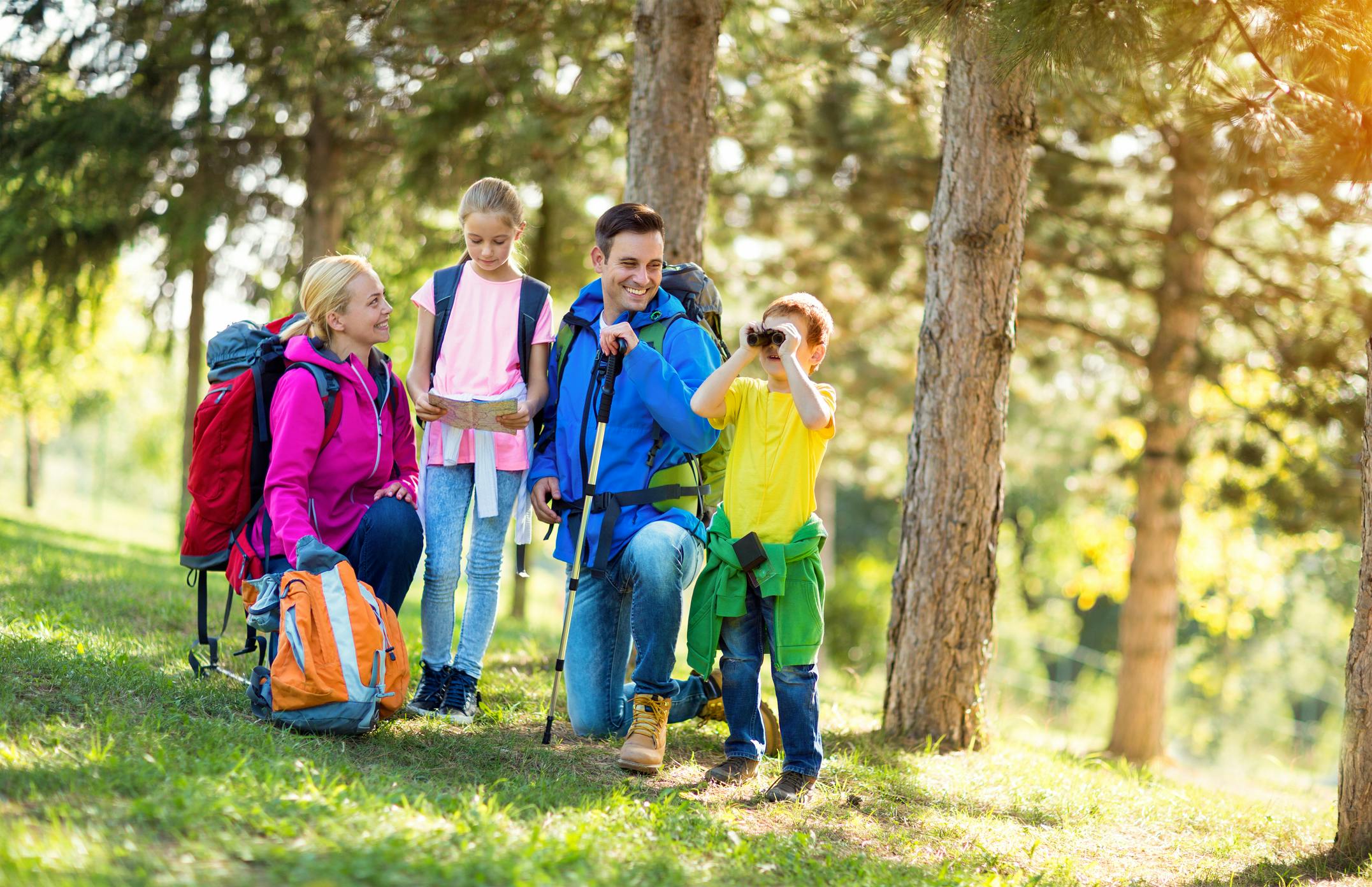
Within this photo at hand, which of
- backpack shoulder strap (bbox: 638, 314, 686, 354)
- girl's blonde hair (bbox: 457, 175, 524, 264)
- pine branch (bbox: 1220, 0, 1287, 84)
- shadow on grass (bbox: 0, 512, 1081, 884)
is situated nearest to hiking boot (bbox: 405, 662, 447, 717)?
shadow on grass (bbox: 0, 512, 1081, 884)

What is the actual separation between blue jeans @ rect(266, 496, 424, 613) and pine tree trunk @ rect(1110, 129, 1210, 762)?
724 cm

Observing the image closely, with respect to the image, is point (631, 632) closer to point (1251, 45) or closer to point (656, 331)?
point (656, 331)

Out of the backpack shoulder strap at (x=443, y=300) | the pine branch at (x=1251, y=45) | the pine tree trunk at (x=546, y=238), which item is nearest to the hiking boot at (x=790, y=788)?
the backpack shoulder strap at (x=443, y=300)

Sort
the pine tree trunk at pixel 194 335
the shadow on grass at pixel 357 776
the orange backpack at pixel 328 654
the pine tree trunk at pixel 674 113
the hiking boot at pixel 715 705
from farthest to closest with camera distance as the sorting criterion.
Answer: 1. the pine tree trunk at pixel 194 335
2. the pine tree trunk at pixel 674 113
3. the hiking boot at pixel 715 705
4. the orange backpack at pixel 328 654
5. the shadow on grass at pixel 357 776

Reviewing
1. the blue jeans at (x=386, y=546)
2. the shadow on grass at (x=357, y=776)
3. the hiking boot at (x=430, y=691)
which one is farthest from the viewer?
the hiking boot at (x=430, y=691)

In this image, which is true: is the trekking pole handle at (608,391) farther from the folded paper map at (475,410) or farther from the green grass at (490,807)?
the green grass at (490,807)

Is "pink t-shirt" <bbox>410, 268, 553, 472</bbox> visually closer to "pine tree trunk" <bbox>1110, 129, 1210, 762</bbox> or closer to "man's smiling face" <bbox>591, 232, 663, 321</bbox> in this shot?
"man's smiling face" <bbox>591, 232, 663, 321</bbox>

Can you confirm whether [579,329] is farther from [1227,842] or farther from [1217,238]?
[1217,238]

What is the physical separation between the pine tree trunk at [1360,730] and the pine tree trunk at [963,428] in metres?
1.49

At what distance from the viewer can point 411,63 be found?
23.5 ft

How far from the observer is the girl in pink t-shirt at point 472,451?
411 cm

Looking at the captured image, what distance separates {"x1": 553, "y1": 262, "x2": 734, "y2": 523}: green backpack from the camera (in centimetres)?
399

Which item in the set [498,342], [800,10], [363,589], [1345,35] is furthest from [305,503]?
[800,10]

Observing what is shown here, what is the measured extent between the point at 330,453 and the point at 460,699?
1097 millimetres
